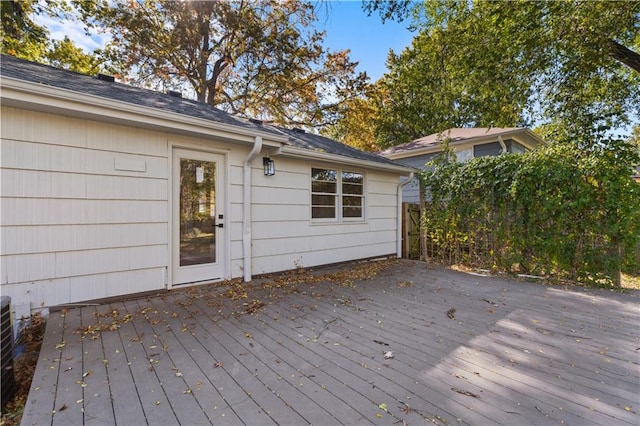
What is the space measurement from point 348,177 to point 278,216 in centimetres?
209

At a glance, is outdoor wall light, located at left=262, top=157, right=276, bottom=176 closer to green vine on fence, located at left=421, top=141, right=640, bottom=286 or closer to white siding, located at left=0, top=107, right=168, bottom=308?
white siding, located at left=0, top=107, right=168, bottom=308

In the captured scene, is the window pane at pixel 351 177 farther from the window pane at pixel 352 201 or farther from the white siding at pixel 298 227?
the window pane at pixel 352 201

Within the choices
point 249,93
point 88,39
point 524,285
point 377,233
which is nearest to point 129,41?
point 88,39

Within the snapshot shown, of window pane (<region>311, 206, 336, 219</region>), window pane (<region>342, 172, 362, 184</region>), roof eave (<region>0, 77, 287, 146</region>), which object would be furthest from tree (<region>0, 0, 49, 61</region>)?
window pane (<region>342, 172, 362, 184</region>)

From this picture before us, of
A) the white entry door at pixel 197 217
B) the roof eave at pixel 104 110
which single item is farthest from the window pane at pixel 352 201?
A: the white entry door at pixel 197 217

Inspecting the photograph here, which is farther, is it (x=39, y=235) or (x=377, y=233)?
(x=377, y=233)

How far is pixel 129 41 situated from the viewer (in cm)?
1052

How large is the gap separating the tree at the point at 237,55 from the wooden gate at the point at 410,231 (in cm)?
727

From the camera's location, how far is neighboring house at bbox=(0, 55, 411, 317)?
10.5 ft

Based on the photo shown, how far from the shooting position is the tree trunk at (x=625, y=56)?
583 centimetres

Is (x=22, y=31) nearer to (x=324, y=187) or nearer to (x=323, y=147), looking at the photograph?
(x=323, y=147)

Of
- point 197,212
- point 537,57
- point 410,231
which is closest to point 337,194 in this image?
point 410,231

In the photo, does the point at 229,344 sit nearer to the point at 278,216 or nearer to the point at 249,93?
the point at 278,216

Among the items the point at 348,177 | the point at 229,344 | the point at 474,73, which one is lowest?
the point at 229,344
